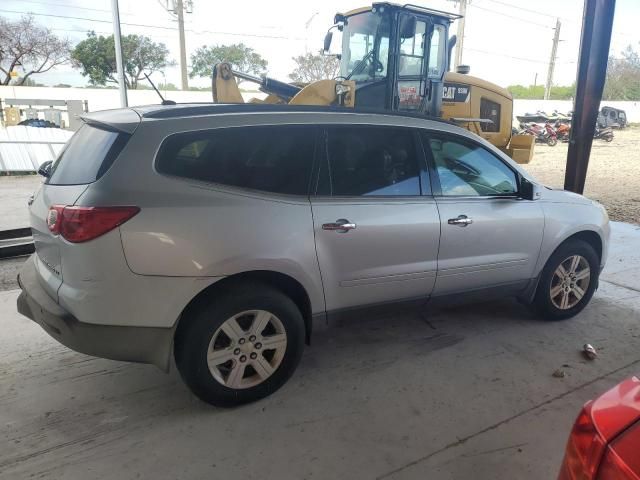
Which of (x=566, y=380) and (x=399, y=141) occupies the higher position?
(x=399, y=141)

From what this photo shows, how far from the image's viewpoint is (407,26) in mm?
7664

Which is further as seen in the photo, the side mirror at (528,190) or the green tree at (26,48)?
the green tree at (26,48)

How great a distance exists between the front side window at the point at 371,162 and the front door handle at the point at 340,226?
185mm

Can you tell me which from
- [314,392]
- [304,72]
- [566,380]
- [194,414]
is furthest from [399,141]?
[304,72]

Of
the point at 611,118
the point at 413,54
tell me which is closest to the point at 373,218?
the point at 413,54

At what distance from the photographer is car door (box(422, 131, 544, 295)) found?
3.45m

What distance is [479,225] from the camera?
139 inches

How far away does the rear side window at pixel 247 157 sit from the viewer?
8.58 feet

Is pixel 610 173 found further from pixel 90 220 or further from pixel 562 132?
pixel 90 220

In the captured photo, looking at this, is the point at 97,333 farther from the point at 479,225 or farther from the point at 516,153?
the point at 516,153

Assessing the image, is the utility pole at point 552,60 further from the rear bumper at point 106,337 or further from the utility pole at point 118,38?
the rear bumper at point 106,337

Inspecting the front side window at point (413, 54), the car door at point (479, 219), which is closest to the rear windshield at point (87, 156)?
the car door at point (479, 219)

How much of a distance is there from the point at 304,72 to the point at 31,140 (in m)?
34.3

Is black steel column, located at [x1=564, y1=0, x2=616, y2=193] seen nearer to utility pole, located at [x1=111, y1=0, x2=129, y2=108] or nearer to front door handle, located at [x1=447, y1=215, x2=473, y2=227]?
front door handle, located at [x1=447, y1=215, x2=473, y2=227]
